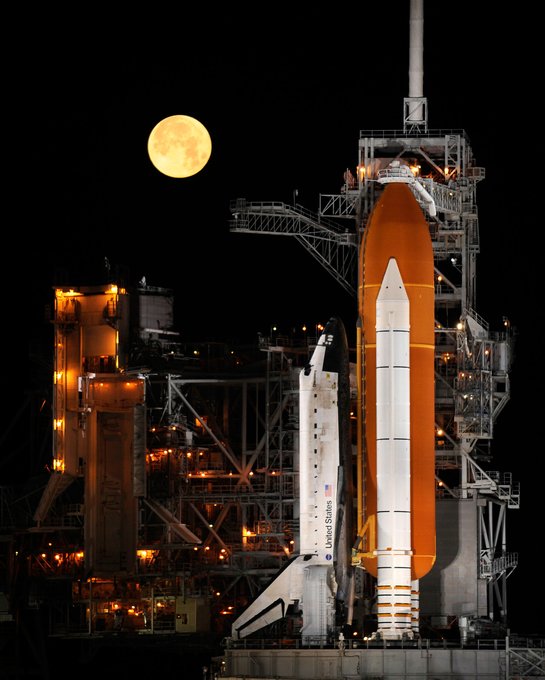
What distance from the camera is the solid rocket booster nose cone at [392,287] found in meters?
70.8

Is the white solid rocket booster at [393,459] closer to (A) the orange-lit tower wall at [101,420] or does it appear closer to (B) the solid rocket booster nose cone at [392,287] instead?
(B) the solid rocket booster nose cone at [392,287]

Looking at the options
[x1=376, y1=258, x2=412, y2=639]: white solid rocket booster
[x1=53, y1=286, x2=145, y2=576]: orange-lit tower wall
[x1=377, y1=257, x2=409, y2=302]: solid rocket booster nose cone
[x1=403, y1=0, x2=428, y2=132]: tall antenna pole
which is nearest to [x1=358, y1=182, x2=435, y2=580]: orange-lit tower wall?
[x1=377, y1=257, x2=409, y2=302]: solid rocket booster nose cone

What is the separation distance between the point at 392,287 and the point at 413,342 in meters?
2.02

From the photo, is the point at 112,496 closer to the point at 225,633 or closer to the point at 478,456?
the point at 225,633

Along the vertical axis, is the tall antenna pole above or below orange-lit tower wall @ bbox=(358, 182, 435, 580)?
above

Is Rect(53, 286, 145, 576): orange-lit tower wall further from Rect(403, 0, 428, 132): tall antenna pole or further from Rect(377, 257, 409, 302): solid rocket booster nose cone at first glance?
Rect(377, 257, 409, 302): solid rocket booster nose cone

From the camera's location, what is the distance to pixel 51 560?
273 feet

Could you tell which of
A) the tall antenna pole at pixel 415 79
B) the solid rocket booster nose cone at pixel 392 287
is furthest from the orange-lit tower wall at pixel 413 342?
the tall antenna pole at pixel 415 79

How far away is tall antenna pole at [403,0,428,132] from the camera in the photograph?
79250mm

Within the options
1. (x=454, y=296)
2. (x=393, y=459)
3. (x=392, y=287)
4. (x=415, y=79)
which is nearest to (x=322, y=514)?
(x=393, y=459)

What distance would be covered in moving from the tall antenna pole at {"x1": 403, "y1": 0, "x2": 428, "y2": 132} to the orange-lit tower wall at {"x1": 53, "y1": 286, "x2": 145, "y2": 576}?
11746 mm

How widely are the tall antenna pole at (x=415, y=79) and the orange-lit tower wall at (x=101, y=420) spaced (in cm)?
1175

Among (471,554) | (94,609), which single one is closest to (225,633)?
(94,609)

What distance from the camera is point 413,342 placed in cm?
7188
